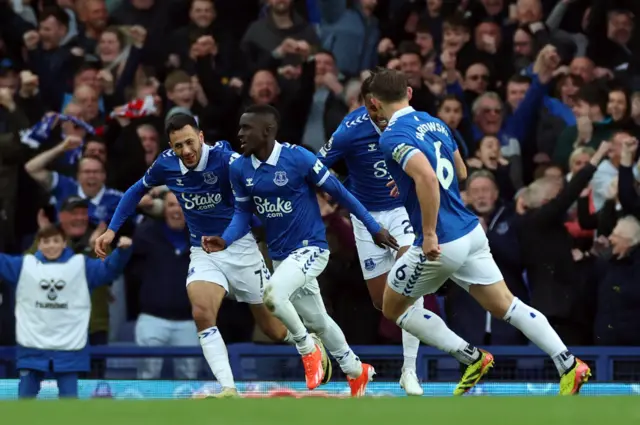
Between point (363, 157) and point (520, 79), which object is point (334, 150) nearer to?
point (363, 157)

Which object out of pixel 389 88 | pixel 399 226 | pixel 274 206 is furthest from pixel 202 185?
pixel 389 88

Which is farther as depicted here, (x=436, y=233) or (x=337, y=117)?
(x=337, y=117)

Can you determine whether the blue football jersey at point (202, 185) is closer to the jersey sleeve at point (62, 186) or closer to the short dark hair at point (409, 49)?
the jersey sleeve at point (62, 186)

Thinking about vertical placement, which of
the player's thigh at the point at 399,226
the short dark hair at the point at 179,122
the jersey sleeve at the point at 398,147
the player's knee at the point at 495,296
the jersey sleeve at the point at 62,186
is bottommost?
the player's knee at the point at 495,296

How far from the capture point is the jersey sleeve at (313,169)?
36.9 feet

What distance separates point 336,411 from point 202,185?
4.36 m

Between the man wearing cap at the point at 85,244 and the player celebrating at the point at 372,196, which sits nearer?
the player celebrating at the point at 372,196

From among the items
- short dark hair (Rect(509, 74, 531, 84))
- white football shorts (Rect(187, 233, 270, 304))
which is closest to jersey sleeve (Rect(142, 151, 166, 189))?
white football shorts (Rect(187, 233, 270, 304))

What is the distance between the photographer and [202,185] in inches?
471

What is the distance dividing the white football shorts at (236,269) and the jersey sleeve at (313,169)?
112 cm

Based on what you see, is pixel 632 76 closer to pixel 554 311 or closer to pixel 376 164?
pixel 554 311

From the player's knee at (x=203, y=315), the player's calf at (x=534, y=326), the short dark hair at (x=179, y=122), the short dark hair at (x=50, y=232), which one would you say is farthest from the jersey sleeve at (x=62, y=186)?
the player's calf at (x=534, y=326)

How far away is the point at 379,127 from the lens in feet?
39.1

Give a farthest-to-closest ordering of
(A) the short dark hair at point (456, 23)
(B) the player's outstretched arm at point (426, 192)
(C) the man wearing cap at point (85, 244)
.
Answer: (A) the short dark hair at point (456, 23) < (C) the man wearing cap at point (85, 244) < (B) the player's outstretched arm at point (426, 192)
